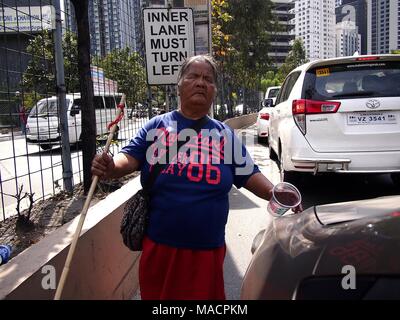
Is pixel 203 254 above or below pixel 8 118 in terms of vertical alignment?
below

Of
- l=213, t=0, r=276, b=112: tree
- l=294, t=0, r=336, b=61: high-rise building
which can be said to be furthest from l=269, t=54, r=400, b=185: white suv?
l=294, t=0, r=336, b=61: high-rise building

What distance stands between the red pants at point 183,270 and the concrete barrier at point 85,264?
51 cm

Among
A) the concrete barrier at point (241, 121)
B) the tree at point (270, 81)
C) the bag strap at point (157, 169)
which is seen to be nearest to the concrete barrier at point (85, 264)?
the bag strap at point (157, 169)

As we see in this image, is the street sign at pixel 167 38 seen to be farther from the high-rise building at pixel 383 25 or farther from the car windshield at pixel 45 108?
the high-rise building at pixel 383 25

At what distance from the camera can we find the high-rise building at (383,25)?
27.3m

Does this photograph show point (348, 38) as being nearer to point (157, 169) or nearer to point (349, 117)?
point (349, 117)

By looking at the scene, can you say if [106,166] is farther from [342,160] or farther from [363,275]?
[342,160]

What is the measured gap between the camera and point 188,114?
7.66ft

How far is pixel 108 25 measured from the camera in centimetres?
641

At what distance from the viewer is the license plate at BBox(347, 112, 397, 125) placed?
5.11 meters

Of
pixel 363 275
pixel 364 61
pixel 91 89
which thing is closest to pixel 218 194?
pixel 363 275

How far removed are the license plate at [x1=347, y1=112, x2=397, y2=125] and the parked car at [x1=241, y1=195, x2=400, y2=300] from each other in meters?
3.09

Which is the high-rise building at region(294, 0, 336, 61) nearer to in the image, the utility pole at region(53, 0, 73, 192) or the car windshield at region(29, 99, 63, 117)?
the car windshield at region(29, 99, 63, 117)

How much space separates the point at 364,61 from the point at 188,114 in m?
3.68
